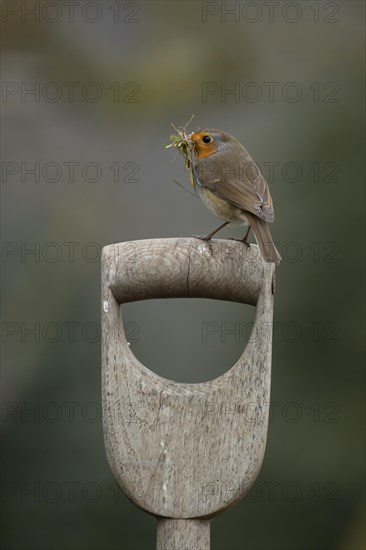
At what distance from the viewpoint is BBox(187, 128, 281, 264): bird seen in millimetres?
3781

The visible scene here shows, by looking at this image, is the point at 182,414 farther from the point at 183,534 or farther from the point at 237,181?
the point at 237,181

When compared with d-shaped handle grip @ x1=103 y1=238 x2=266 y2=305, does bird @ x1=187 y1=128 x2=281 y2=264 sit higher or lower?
higher

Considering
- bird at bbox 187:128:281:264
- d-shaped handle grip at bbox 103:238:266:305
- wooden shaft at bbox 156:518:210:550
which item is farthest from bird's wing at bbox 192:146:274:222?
wooden shaft at bbox 156:518:210:550

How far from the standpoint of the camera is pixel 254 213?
3738mm

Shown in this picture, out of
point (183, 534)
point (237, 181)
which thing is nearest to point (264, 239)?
point (237, 181)

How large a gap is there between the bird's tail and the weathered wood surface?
14 centimetres

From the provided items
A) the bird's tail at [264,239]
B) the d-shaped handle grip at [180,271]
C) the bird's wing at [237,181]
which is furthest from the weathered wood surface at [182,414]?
the bird's wing at [237,181]

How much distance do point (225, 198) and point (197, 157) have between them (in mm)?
221

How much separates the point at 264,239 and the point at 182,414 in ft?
2.24

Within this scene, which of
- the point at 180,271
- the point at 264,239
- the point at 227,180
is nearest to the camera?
the point at 180,271

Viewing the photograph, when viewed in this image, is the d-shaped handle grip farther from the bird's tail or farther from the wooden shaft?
the wooden shaft

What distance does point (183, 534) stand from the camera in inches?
127

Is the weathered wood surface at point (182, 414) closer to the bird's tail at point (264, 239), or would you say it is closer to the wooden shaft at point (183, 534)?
the wooden shaft at point (183, 534)

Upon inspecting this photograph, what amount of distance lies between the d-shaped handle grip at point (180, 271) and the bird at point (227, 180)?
517mm
